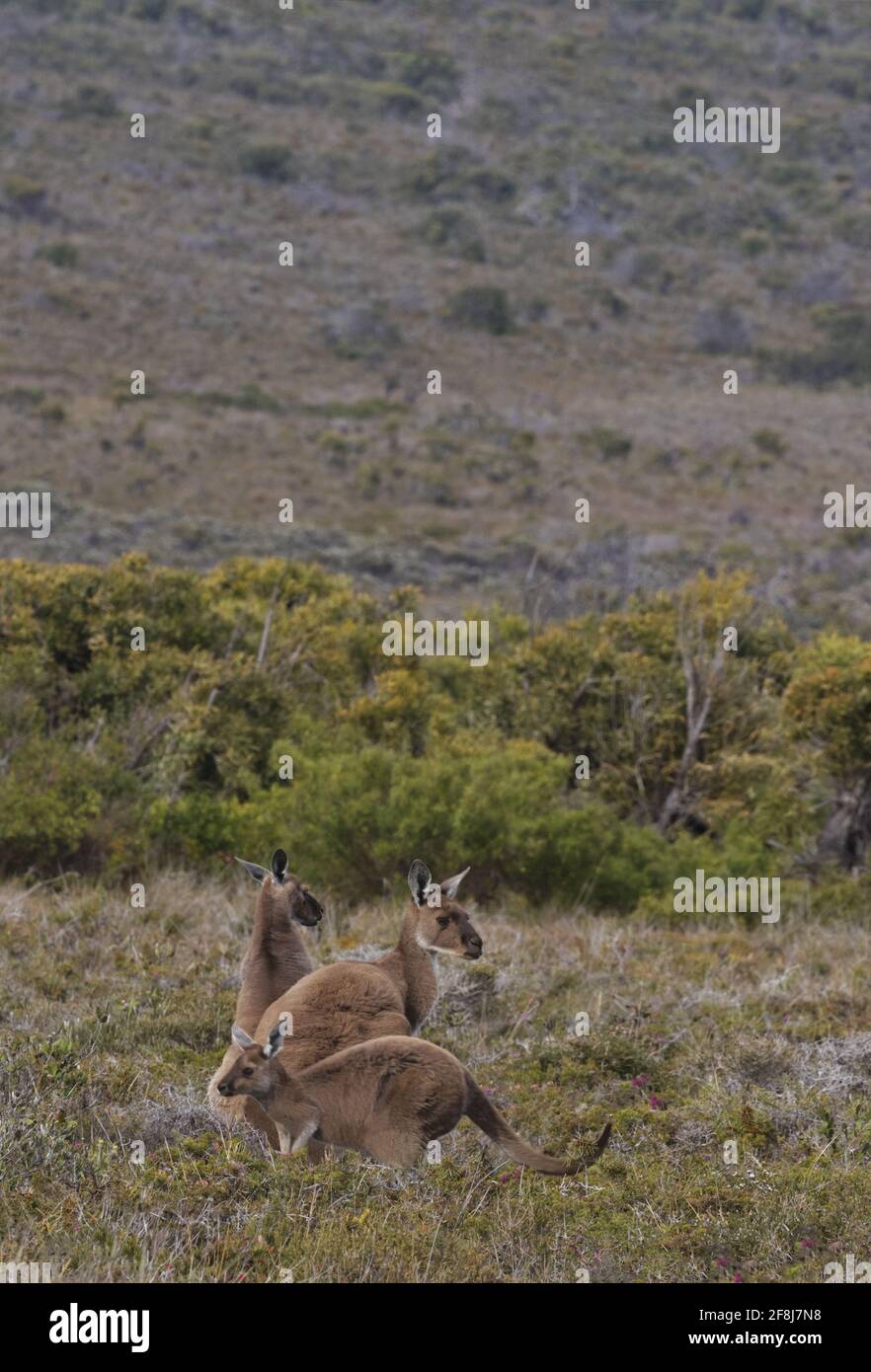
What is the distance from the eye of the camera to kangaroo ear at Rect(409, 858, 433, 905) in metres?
4.70

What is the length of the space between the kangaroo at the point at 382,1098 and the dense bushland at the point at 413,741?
4.82 meters

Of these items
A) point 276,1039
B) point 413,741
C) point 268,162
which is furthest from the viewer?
point 268,162

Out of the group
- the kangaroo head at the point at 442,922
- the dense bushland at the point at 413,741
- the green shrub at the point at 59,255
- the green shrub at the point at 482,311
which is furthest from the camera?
the green shrub at the point at 482,311

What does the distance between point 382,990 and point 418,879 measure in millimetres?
376

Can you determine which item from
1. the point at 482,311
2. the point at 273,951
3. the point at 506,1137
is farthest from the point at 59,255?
the point at 506,1137

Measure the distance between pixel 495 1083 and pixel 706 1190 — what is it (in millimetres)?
1165

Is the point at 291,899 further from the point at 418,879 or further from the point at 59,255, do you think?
the point at 59,255

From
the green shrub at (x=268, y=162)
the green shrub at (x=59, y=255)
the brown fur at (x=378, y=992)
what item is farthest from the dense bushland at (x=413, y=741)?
the green shrub at (x=268, y=162)

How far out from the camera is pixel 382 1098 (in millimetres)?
4461

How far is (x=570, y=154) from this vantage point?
212 ft

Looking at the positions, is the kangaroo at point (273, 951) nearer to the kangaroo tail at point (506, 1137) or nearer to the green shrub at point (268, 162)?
the kangaroo tail at point (506, 1137)

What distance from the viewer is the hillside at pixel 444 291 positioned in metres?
32.3

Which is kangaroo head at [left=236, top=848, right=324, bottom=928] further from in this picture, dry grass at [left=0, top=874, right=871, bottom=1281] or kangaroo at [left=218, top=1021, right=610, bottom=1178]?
dry grass at [left=0, top=874, right=871, bottom=1281]

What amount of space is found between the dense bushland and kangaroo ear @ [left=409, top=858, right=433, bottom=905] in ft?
14.8
